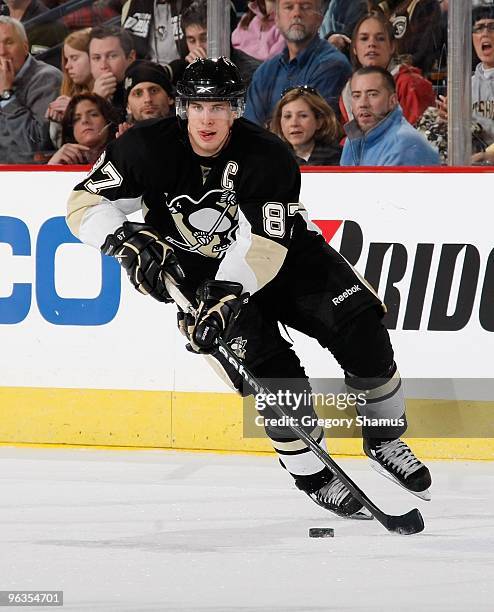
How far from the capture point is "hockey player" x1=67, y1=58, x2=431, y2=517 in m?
3.56

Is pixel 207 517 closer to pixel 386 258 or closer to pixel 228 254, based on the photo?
pixel 228 254

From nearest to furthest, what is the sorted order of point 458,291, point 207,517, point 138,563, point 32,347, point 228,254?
point 138,563, point 228,254, point 207,517, point 458,291, point 32,347

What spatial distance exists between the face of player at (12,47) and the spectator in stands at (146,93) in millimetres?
447

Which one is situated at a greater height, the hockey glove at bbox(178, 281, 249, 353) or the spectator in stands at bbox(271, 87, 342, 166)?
the spectator in stands at bbox(271, 87, 342, 166)

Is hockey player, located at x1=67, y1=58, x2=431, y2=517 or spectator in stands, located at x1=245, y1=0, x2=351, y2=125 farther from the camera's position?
spectator in stands, located at x1=245, y1=0, x2=351, y2=125

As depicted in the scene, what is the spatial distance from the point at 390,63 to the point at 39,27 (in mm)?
1375

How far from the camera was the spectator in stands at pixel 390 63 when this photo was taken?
4934 mm

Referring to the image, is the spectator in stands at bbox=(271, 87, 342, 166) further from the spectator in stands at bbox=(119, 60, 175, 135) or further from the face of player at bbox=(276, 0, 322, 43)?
the spectator in stands at bbox=(119, 60, 175, 135)

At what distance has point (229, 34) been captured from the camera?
507 cm

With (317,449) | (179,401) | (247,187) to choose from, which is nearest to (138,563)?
(317,449)

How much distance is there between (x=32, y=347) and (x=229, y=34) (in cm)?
136

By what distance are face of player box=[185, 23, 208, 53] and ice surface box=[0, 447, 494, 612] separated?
1.50m

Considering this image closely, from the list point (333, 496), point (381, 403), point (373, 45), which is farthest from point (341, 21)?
point (333, 496)

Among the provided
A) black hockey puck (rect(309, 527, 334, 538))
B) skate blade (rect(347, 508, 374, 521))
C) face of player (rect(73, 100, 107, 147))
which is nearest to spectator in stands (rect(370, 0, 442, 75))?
face of player (rect(73, 100, 107, 147))
